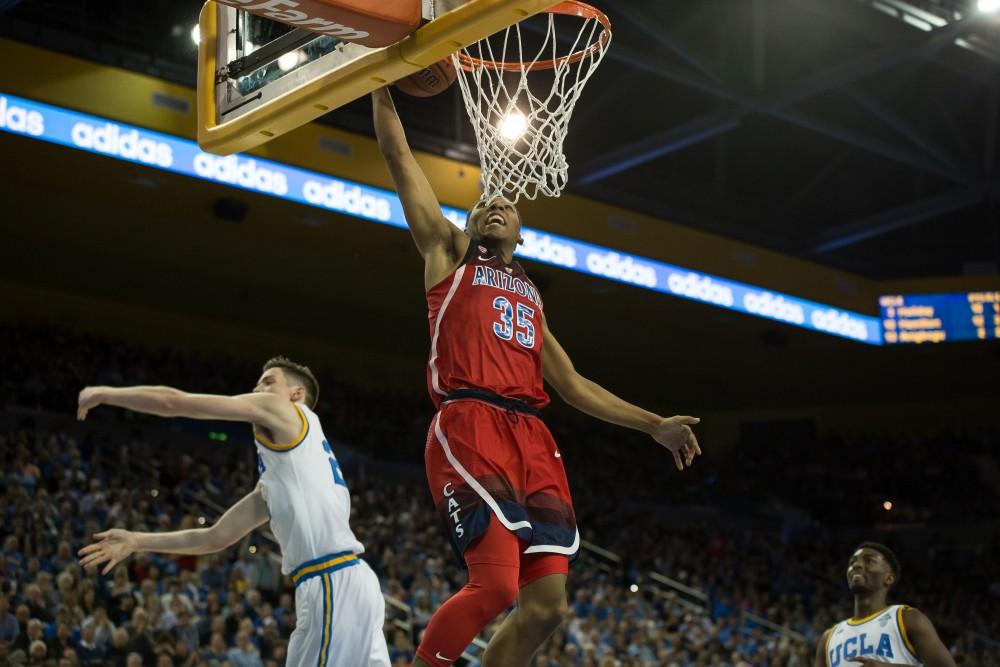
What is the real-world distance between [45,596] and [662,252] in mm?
10347

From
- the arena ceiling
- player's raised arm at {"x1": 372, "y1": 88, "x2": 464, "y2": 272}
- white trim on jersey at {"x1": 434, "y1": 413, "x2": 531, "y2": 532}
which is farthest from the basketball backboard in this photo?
the arena ceiling

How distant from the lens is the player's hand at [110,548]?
447 cm

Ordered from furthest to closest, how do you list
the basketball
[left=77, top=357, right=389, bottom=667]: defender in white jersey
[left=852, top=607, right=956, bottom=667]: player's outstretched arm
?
[left=852, top=607, right=956, bottom=667]: player's outstretched arm < the basketball < [left=77, top=357, right=389, bottom=667]: defender in white jersey

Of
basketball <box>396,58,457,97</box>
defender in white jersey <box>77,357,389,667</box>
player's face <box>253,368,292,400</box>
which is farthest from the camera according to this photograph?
basketball <box>396,58,457,97</box>

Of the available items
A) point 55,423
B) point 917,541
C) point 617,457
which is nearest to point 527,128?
point 55,423

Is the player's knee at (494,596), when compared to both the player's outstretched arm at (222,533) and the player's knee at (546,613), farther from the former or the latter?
the player's outstretched arm at (222,533)

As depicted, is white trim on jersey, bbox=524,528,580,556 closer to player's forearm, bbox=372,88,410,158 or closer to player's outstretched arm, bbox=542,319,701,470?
player's outstretched arm, bbox=542,319,701,470

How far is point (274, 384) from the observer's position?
15.7 ft

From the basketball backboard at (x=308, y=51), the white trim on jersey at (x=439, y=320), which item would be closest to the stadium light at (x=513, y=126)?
the basketball backboard at (x=308, y=51)

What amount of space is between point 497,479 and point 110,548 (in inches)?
60.7

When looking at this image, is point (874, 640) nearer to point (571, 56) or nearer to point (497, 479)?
point (497, 479)

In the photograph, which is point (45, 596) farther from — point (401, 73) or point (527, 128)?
point (401, 73)

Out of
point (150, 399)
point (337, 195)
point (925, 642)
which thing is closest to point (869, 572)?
point (925, 642)

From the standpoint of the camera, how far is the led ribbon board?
12.9m
